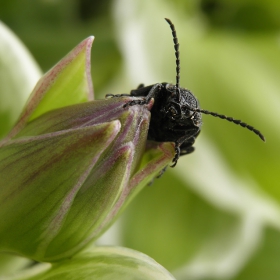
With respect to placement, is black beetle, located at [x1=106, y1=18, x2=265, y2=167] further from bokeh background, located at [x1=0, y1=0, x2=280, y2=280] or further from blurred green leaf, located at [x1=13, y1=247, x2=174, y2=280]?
bokeh background, located at [x1=0, y1=0, x2=280, y2=280]

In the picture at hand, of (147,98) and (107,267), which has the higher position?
(147,98)

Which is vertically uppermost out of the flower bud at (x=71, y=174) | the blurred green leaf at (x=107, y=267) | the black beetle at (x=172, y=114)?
the black beetle at (x=172, y=114)

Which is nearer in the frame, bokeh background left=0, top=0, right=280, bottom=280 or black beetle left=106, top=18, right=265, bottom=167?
black beetle left=106, top=18, right=265, bottom=167

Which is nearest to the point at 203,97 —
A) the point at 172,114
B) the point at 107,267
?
the point at 172,114

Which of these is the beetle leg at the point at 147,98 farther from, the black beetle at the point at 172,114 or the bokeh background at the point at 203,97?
the bokeh background at the point at 203,97

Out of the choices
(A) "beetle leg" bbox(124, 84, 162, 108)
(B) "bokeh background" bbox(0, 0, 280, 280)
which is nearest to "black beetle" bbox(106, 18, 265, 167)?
(A) "beetle leg" bbox(124, 84, 162, 108)

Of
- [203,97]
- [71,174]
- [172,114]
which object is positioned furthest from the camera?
[203,97]

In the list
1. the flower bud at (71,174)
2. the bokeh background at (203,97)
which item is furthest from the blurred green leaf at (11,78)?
the bokeh background at (203,97)

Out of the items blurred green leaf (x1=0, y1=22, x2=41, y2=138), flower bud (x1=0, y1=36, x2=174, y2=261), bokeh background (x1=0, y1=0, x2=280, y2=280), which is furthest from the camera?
bokeh background (x1=0, y1=0, x2=280, y2=280)

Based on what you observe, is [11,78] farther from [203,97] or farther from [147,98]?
[203,97]
